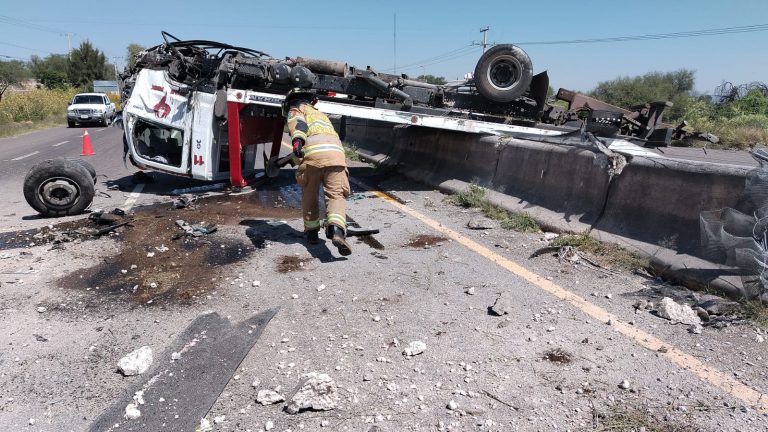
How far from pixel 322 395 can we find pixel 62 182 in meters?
5.49

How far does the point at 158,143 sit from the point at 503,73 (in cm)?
552

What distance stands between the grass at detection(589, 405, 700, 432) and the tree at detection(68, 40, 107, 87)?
7121cm

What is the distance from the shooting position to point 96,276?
4430 mm


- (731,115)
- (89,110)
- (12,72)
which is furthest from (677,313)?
(12,72)

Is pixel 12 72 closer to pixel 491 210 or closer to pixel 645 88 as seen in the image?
pixel 645 88

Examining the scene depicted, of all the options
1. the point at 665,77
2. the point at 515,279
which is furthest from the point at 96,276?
the point at 665,77

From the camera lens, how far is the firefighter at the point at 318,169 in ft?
15.8

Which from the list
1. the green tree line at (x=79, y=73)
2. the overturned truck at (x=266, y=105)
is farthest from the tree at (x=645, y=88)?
the green tree line at (x=79, y=73)

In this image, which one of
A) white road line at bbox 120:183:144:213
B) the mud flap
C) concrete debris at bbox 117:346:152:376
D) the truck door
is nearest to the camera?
the mud flap

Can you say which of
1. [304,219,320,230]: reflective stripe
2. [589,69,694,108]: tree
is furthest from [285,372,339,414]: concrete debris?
[589,69,694,108]: tree

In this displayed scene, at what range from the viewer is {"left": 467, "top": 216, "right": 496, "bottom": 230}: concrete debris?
18.9ft

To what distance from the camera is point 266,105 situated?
731 centimetres

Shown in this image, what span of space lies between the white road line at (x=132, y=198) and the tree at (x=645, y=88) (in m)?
35.3

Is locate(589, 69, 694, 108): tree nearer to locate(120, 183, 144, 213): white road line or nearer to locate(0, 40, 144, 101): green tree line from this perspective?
locate(120, 183, 144, 213): white road line
